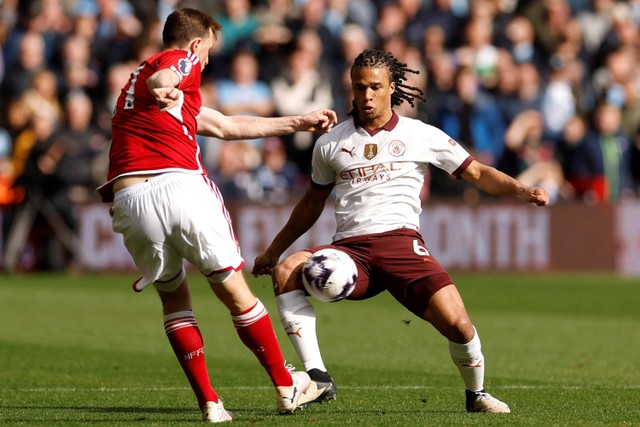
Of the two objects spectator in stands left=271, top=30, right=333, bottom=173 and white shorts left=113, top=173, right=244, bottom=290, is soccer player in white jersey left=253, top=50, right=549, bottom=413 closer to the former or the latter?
white shorts left=113, top=173, right=244, bottom=290

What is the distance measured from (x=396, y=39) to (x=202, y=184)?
14355 mm

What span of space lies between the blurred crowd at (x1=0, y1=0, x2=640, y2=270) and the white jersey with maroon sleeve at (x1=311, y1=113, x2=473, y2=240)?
10986mm

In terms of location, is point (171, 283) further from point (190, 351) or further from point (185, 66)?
point (185, 66)

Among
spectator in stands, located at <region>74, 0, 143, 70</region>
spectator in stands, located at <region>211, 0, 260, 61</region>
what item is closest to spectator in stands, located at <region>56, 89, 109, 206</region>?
spectator in stands, located at <region>74, 0, 143, 70</region>

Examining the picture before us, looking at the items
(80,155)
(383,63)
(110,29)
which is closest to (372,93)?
(383,63)

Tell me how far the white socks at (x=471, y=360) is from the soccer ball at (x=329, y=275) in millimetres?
681

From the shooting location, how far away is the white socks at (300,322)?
7.98 metres

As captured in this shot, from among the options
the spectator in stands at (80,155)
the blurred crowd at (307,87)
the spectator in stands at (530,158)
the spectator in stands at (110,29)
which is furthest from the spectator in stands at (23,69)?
the spectator in stands at (530,158)

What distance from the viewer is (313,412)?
7840 millimetres

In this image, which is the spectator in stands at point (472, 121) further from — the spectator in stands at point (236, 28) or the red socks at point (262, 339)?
the red socks at point (262, 339)

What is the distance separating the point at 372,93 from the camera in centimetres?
806

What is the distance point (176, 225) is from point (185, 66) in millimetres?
815

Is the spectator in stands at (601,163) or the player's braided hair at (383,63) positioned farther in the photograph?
the spectator in stands at (601,163)

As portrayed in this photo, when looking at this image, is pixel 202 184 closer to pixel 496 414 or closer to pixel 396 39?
pixel 496 414
